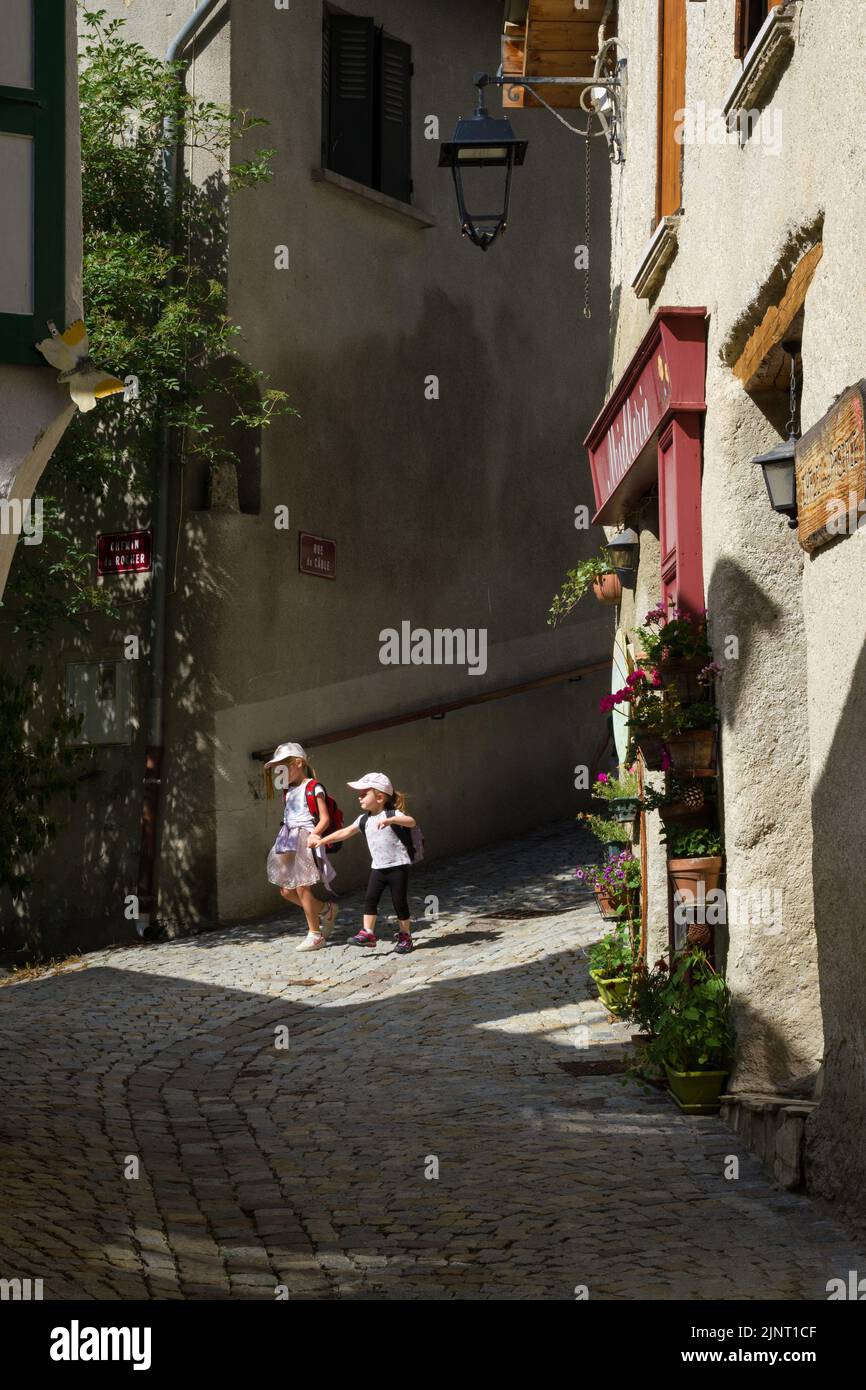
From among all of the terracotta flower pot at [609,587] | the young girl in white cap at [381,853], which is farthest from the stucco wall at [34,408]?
the young girl in white cap at [381,853]

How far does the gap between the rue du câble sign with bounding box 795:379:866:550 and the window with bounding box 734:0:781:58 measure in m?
2.17

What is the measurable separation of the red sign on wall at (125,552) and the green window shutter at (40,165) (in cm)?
710

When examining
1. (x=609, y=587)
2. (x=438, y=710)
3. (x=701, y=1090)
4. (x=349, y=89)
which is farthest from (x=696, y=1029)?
(x=349, y=89)

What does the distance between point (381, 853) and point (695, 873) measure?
15.5 feet

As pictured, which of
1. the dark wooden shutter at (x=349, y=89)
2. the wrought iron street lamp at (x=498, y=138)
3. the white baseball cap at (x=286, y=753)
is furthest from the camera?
the dark wooden shutter at (x=349, y=89)

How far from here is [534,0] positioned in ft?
35.7

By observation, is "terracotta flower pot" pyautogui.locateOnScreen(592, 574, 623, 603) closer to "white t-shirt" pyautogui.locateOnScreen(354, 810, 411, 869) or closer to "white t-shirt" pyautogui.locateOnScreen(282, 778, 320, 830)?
"white t-shirt" pyautogui.locateOnScreen(354, 810, 411, 869)

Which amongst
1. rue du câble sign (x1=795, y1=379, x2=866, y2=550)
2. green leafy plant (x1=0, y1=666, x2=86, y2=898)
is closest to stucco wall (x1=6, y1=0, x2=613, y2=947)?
green leafy plant (x1=0, y1=666, x2=86, y2=898)

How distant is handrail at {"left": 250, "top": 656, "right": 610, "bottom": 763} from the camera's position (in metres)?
13.9

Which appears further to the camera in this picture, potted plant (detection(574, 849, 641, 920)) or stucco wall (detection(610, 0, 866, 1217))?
potted plant (detection(574, 849, 641, 920))

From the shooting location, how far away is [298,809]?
12.3 m

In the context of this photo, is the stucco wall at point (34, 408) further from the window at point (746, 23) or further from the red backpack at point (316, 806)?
the red backpack at point (316, 806)

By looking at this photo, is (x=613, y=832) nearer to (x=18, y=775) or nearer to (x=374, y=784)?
(x=374, y=784)

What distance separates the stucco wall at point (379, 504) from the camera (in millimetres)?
13281
